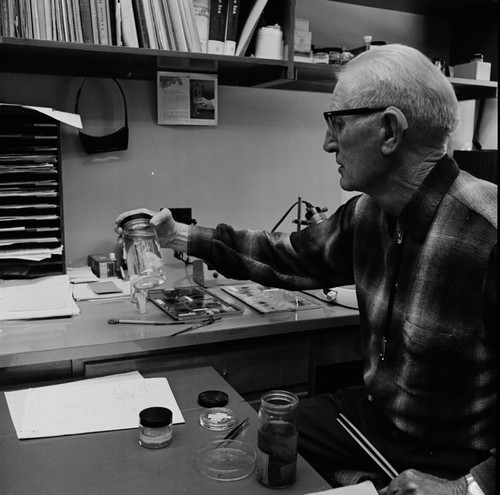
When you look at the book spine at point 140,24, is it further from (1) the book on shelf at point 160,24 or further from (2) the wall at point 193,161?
(2) the wall at point 193,161

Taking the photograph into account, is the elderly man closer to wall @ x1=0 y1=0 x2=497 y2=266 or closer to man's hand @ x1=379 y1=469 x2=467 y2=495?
man's hand @ x1=379 y1=469 x2=467 y2=495

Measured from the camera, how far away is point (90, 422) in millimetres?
1148

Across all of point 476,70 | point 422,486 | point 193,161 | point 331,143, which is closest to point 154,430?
point 422,486

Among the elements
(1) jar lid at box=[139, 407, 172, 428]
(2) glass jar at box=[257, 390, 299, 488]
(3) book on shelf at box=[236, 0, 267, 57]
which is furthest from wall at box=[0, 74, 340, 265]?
(2) glass jar at box=[257, 390, 299, 488]

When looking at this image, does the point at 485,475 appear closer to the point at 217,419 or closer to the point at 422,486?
the point at 422,486

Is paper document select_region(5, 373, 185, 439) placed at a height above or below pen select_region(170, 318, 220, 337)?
below

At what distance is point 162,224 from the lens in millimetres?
1610

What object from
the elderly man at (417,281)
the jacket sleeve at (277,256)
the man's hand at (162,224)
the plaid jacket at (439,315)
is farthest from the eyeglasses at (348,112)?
the man's hand at (162,224)

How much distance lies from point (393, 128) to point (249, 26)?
2.84ft

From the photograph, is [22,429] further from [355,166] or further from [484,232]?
[484,232]

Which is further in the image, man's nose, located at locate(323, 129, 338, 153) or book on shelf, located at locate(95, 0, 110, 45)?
book on shelf, located at locate(95, 0, 110, 45)

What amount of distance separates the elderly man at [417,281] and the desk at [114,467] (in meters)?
0.32

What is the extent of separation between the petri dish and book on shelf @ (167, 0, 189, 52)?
122 cm

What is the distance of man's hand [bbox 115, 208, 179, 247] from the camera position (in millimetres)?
1587
